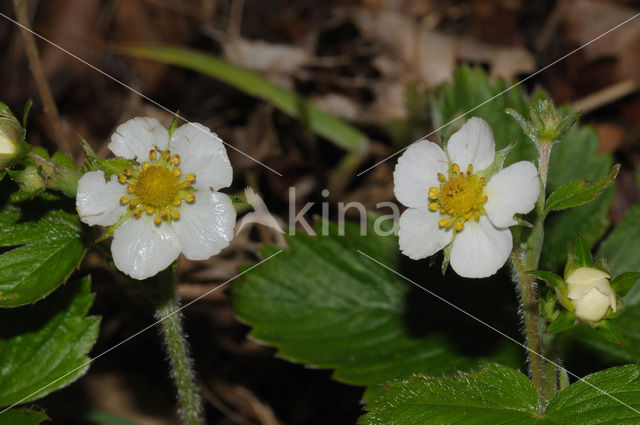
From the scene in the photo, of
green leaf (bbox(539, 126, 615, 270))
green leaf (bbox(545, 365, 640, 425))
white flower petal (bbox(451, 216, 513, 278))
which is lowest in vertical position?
green leaf (bbox(545, 365, 640, 425))

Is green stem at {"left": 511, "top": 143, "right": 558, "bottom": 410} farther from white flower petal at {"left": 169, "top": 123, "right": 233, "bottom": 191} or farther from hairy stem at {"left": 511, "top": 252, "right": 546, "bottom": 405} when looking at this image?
white flower petal at {"left": 169, "top": 123, "right": 233, "bottom": 191}

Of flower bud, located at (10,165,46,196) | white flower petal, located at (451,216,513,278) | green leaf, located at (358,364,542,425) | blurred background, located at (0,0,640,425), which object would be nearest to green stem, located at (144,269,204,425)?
flower bud, located at (10,165,46,196)

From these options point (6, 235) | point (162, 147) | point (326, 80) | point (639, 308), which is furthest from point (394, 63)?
point (6, 235)

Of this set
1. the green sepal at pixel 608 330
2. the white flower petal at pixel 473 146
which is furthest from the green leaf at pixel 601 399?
the white flower petal at pixel 473 146

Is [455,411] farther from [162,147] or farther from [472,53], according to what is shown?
[472,53]

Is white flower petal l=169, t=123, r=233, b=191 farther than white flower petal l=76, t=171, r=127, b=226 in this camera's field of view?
Yes

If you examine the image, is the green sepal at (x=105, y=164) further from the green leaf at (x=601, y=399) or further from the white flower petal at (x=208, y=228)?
the green leaf at (x=601, y=399)

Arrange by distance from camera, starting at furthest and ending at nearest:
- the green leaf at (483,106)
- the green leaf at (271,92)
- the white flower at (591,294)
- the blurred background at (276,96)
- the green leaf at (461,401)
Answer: the green leaf at (271,92), the blurred background at (276,96), the green leaf at (483,106), the green leaf at (461,401), the white flower at (591,294)
